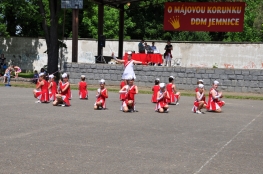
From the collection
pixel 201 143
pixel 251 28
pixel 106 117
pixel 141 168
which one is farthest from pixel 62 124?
pixel 251 28

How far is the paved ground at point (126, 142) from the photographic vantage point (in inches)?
305

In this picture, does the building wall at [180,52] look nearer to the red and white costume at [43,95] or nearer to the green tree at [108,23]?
the green tree at [108,23]

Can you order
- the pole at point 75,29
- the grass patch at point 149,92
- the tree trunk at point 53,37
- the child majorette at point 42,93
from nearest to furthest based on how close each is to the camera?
the child majorette at point 42,93
the grass patch at point 149,92
the pole at point 75,29
the tree trunk at point 53,37

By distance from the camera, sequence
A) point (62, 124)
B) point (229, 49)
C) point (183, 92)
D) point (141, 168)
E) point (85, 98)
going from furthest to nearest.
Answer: point (229, 49) < point (183, 92) < point (85, 98) < point (62, 124) < point (141, 168)

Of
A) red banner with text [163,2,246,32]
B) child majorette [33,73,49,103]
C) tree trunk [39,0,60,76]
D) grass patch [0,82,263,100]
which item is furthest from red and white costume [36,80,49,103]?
red banner with text [163,2,246,32]

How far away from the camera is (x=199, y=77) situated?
1043 inches

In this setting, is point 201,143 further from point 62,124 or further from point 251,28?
point 251,28

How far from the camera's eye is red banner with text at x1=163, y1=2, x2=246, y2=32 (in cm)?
3150

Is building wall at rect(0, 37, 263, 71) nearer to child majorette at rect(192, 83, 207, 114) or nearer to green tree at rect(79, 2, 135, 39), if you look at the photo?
green tree at rect(79, 2, 135, 39)

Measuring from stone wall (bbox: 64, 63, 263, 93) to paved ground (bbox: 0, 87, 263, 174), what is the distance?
33.8ft

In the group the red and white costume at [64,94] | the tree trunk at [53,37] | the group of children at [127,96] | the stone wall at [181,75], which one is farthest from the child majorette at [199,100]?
the tree trunk at [53,37]

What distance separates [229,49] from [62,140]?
98.6ft

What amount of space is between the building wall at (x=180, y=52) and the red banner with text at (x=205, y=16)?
6215mm

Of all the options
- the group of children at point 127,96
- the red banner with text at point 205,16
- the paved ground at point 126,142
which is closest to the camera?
the paved ground at point 126,142
